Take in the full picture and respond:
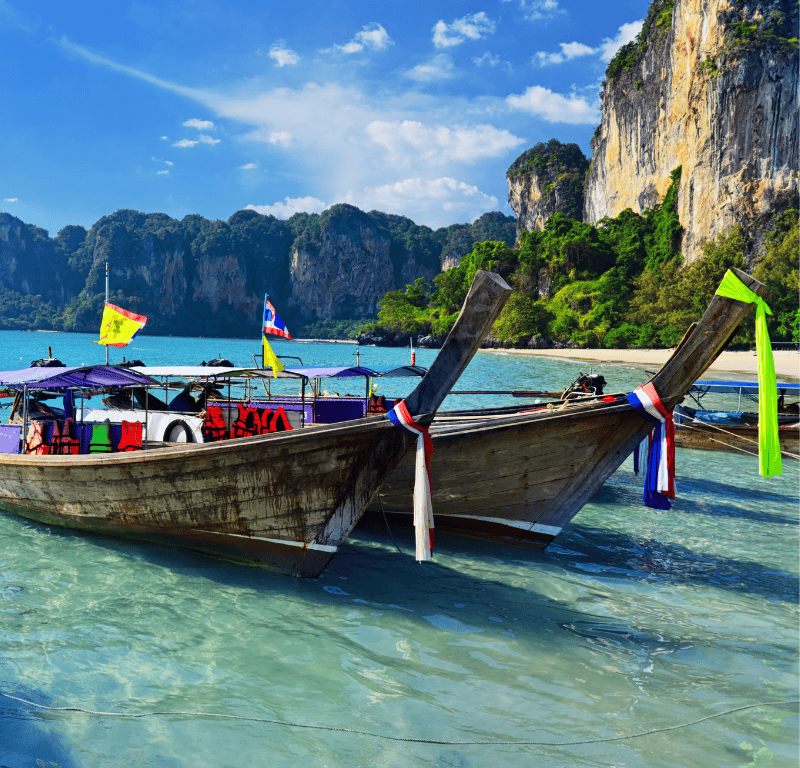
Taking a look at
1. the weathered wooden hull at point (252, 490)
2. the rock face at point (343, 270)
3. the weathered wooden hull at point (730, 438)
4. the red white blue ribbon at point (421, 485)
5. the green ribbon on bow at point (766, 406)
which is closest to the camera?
the green ribbon on bow at point (766, 406)

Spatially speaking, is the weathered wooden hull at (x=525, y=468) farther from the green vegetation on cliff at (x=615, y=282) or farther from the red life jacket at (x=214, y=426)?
the green vegetation on cliff at (x=615, y=282)

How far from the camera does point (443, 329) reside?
7575 cm

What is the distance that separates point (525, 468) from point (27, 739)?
16.3 feet

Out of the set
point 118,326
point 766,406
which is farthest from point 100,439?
point 766,406

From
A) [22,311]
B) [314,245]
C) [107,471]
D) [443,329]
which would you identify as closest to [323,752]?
[107,471]

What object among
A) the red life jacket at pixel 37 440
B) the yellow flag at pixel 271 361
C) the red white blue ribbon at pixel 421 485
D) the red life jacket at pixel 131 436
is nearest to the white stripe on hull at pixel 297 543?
the red white blue ribbon at pixel 421 485

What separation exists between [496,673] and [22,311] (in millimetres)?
175837

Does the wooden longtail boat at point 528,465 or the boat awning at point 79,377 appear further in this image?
the boat awning at point 79,377

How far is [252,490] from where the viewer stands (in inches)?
225

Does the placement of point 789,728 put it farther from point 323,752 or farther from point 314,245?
point 314,245

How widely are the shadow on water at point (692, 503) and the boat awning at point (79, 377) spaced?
7513 mm

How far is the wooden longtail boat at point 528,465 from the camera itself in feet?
20.3

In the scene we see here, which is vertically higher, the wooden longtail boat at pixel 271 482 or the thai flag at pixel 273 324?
the thai flag at pixel 273 324

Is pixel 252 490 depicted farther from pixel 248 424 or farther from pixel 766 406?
pixel 766 406
